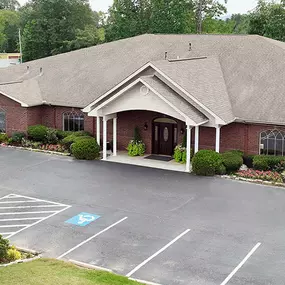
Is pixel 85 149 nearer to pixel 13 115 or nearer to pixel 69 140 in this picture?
pixel 69 140

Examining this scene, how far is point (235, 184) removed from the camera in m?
25.0

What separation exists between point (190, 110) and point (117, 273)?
13.2m

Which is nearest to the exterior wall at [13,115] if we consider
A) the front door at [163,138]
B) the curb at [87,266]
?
the front door at [163,138]

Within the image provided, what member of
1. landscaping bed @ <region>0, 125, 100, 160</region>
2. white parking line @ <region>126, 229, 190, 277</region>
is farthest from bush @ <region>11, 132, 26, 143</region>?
white parking line @ <region>126, 229, 190, 277</region>

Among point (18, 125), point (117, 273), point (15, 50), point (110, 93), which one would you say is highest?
point (15, 50)

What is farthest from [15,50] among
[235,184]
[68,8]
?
[235,184]

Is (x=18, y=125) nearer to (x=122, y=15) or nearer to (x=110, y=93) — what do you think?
(x=110, y=93)

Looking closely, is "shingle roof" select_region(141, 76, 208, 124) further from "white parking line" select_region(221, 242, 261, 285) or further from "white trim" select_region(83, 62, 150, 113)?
"white parking line" select_region(221, 242, 261, 285)

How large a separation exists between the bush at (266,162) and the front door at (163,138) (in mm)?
5638

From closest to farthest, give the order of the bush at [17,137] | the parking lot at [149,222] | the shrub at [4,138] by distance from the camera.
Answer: the parking lot at [149,222] → the bush at [17,137] → the shrub at [4,138]

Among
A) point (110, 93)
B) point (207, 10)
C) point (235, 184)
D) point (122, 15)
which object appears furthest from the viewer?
point (207, 10)

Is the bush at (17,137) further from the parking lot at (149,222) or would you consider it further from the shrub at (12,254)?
the shrub at (12,254)

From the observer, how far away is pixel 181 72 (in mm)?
28906

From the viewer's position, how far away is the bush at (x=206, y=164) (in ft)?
85.8
